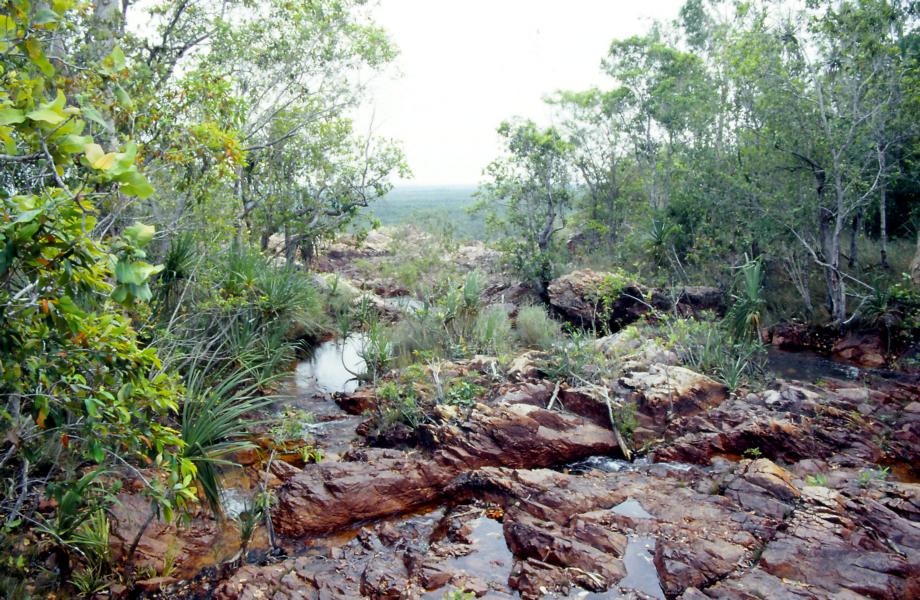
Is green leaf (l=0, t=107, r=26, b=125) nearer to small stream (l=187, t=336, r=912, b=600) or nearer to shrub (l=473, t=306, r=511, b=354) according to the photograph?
small stream (l=187, t=336, r=912, b=600)

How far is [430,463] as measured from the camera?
6324 millimetres

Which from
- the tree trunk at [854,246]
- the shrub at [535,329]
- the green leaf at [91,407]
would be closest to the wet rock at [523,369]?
the shrub at [535,329]

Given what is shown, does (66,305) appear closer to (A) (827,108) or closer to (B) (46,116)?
(B) (46,116)

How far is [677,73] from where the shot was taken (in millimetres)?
17656

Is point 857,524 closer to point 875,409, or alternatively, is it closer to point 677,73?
point 875,409

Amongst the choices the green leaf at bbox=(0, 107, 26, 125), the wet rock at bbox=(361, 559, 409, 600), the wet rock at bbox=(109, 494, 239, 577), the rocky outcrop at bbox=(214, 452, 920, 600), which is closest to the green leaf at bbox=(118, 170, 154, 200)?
the green leaf at bbox=(0, 107, 26, 125)

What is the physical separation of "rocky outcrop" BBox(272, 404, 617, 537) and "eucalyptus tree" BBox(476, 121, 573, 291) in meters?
9.85

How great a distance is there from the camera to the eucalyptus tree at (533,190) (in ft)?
54.7

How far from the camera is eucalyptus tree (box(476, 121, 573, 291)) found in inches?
657

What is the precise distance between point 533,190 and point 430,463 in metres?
12.2

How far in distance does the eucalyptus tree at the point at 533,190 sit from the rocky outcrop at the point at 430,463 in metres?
9.85

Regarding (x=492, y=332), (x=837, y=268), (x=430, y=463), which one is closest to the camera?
(x=430, y=463)

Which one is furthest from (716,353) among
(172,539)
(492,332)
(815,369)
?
(172,539)

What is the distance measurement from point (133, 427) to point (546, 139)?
1466 cm
